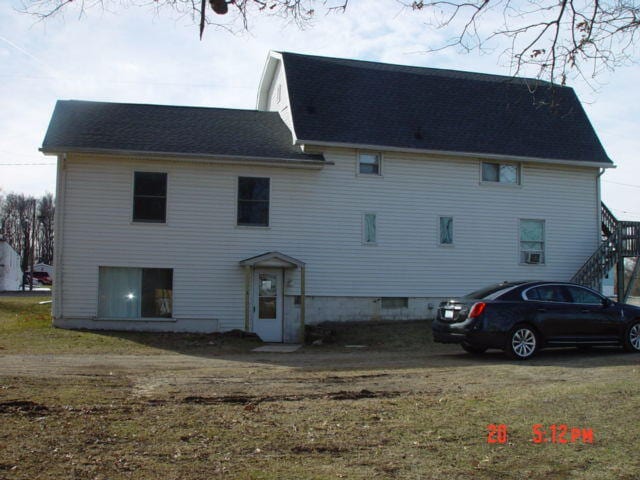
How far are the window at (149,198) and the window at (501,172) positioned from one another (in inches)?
428

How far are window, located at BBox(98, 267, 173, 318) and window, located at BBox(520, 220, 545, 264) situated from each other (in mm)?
12003

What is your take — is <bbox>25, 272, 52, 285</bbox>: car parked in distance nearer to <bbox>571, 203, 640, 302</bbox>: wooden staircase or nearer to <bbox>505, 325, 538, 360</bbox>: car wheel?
<bbox>571, 203, 640, 302</bbox>: wooden staircase

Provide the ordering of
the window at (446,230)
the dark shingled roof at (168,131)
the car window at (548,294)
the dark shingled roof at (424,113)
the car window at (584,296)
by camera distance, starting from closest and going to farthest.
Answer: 1. the car window at (548,294)
2. the car window at (584,296)
3. the dark shingled roof at (168,131)
4. the dark shingled roof at (424,113)
5. the window at (446,230)

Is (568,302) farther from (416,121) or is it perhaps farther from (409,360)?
(416,121)

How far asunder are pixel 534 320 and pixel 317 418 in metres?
7.40

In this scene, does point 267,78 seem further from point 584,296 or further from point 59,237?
point 584,296

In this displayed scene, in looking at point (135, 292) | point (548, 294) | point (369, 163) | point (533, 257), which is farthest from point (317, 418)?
point (533, 257)

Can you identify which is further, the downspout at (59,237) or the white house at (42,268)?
the white house at (42,268)

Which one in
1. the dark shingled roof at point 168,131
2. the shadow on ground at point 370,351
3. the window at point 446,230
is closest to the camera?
the shadow on ground at point 370,351

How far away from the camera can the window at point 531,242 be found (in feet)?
77.9

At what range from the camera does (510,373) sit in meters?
11.2

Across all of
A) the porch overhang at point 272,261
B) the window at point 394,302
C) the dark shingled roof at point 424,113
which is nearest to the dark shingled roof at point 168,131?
the dark shingled roof at point 424,113

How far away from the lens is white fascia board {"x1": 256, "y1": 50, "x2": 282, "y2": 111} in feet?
84.1

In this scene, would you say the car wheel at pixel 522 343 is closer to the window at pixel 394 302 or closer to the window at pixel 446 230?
the window at pixel 394 302
